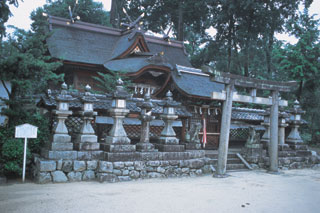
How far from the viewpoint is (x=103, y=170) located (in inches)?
309

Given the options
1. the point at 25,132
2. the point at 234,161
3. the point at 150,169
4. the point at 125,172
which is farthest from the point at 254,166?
the point at 25,132

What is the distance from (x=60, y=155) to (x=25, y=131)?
112cm

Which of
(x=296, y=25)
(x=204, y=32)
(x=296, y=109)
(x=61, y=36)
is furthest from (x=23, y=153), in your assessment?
(x=204, y=32)

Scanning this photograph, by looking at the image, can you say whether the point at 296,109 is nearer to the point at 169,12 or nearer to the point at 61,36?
the point at 61,36

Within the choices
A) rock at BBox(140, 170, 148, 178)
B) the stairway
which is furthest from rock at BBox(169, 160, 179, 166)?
the stairway

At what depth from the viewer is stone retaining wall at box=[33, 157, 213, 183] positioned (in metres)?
7.40

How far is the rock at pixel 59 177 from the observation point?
743 cm

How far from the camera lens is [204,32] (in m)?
25.1

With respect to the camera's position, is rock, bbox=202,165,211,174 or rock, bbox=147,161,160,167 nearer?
rock, bbox=147,161,160,167

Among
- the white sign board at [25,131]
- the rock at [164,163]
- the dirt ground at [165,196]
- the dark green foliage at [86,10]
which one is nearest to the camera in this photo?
the dirt ground at [165,196]

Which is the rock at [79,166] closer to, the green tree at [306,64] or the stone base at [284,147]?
the stone base at [284,147]

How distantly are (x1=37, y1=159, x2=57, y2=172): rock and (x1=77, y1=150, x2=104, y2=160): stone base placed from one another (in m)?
0.70

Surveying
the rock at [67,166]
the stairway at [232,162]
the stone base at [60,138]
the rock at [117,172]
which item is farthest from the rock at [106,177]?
the stairway at [232,162]

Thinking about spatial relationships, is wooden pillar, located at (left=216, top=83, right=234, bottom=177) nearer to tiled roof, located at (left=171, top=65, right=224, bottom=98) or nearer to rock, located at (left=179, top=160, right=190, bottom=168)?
rock, located at (left=179, top=160, right=190, bottom=168)
